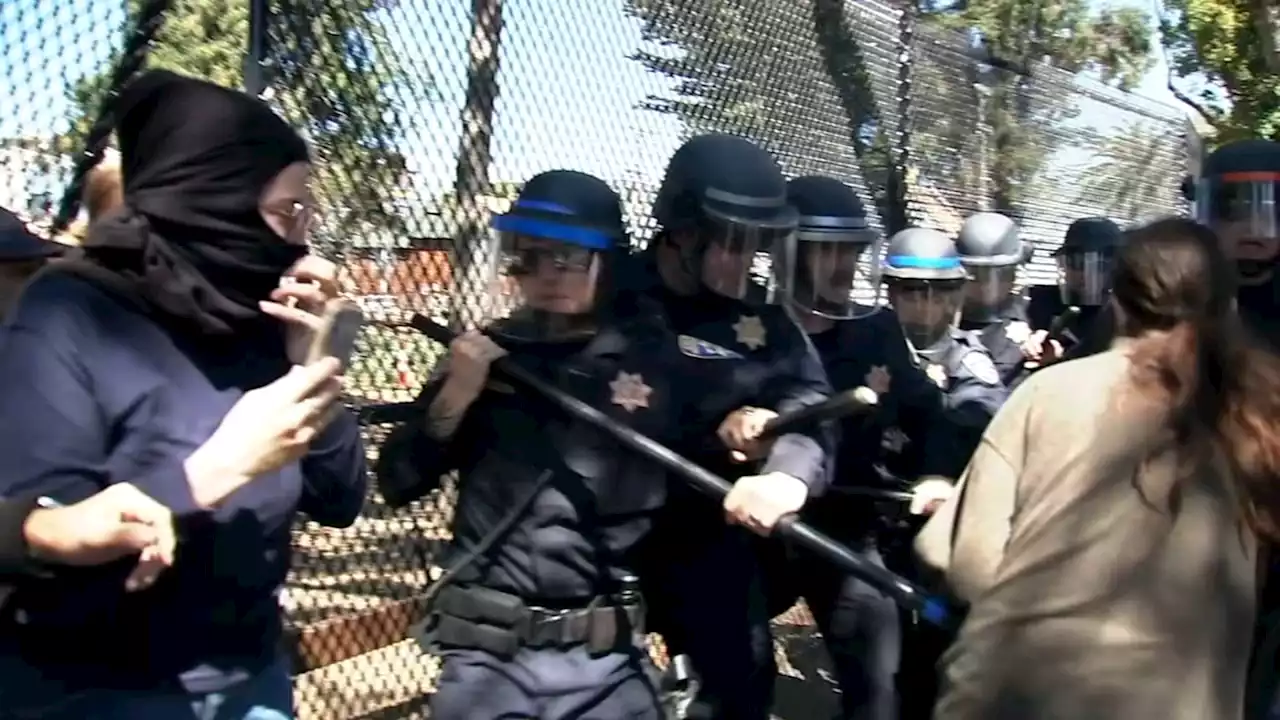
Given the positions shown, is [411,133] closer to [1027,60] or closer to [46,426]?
[46,426]

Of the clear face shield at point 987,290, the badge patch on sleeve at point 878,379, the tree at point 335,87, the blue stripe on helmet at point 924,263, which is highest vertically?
the tree at point 335,87

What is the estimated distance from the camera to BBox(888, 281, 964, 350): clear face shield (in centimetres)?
511

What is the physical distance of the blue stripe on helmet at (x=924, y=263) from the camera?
5074mm

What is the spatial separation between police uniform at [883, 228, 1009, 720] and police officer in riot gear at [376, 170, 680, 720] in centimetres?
173

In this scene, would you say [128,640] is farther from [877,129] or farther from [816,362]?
[877,129]

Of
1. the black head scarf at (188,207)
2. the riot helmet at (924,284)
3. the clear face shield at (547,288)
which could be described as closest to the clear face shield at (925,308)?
the riot helmet at (924,284)

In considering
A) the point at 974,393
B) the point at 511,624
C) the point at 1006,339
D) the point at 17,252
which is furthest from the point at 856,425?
the point at 17,252

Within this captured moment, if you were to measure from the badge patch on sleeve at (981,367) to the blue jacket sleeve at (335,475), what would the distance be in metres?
3.03

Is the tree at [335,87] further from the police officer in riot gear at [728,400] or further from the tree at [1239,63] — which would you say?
the tree at [1239,63]

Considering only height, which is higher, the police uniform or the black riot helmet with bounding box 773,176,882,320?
the black riot helmet with bounding box 773,176,882,320

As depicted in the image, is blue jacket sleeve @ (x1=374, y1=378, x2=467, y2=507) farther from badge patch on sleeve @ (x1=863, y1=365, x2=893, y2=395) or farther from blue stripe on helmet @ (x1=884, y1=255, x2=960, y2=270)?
blue stripe on helmet @ (x1=884, y1=255, x2=960, y2=270)

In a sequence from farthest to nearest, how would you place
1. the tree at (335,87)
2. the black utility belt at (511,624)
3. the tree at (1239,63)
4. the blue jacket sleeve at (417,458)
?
the tree at (1239,63) → the tree at (335,87) → the blue jacket sleeve at (417,458) → the black utility belt at (511,624)

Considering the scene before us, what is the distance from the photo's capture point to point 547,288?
321cm

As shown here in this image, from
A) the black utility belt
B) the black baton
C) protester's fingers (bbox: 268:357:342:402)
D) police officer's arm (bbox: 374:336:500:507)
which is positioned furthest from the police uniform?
protester's fingers (bbox: 268:357:342:402)
